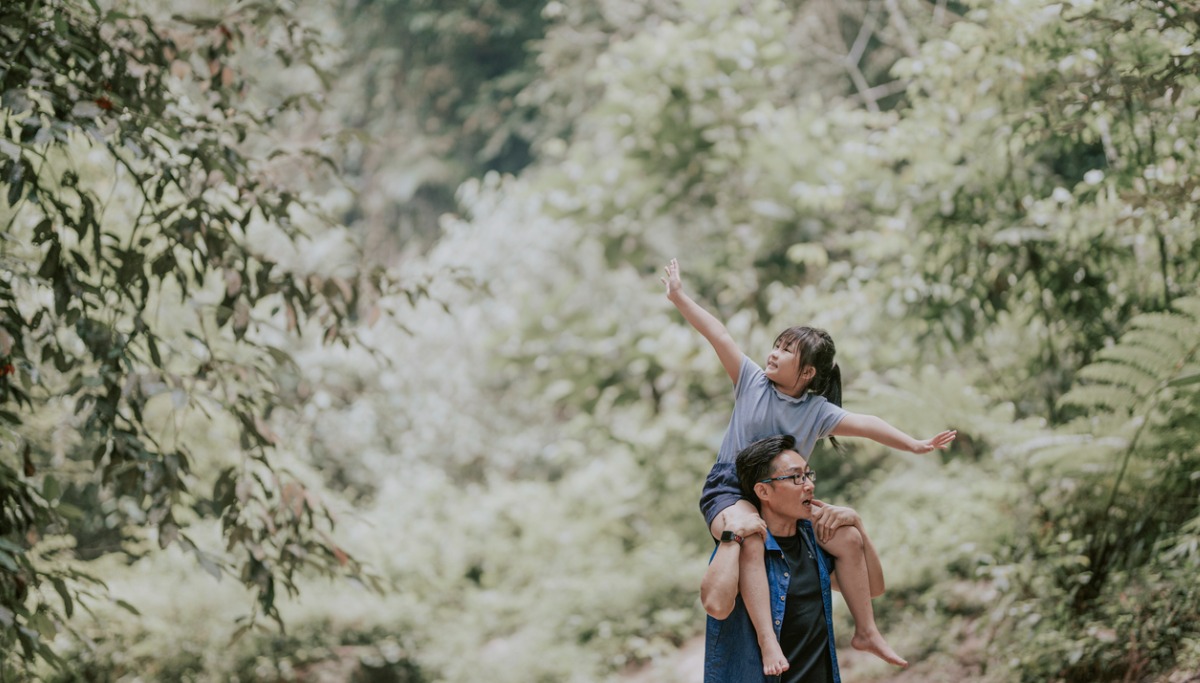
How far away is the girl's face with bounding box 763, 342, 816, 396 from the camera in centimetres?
281

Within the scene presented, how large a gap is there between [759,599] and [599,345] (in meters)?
6.12

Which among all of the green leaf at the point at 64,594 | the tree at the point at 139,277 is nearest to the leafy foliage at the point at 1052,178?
the tree at the point at 139,277

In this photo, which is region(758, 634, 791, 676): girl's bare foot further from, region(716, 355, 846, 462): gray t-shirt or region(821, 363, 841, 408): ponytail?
region(821, 363, 841, 408): ponytail

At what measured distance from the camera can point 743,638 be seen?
2738 millimetres

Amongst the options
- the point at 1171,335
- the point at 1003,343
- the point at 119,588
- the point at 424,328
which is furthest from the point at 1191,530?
the point at 424,328

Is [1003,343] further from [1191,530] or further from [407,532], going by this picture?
[407,532]

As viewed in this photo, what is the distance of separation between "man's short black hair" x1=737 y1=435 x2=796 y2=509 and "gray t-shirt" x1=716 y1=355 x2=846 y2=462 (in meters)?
0.08

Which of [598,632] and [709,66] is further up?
[709,66]

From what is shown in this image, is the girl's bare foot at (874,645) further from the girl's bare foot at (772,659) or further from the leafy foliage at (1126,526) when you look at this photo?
the leafy foliage at (1126,526)

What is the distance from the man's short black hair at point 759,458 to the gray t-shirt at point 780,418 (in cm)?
8

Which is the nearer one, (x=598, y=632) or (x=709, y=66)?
(x=598, y=632)

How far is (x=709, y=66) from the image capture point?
8.51m

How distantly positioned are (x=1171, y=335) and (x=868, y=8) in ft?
22.8

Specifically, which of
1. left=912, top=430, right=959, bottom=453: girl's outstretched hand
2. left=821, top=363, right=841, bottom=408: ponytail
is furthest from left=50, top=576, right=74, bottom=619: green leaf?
left=912, top=430, right=959, bottom=453: girl's outstretched hand
